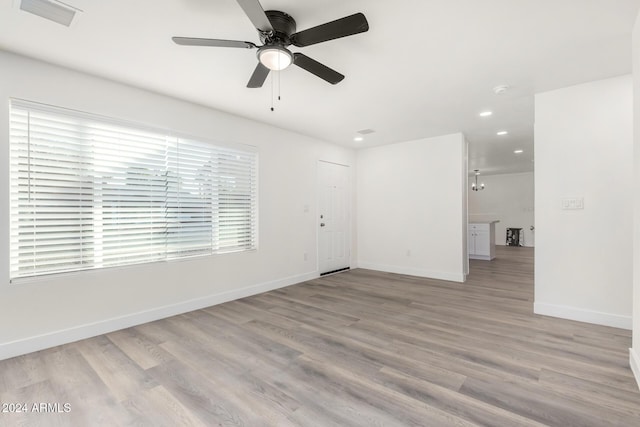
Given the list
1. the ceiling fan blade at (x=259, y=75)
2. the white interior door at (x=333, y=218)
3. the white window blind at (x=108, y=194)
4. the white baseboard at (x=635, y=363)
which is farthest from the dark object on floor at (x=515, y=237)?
the ceiling fan blade at (x=259, y=75)

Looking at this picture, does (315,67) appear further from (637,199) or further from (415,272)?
(415,272)

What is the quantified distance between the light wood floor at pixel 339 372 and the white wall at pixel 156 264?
215 mm

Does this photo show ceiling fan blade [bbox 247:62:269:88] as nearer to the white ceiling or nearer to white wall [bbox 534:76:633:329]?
the white ceiling

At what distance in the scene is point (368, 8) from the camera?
1.92m

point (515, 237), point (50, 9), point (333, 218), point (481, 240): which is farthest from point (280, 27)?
point (515, 237)

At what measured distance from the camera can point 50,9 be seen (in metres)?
1.93

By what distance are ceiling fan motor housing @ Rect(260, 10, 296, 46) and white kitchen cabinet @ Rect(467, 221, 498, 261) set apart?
22.3 ft

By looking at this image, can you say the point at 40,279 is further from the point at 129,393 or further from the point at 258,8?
the point at 258,8

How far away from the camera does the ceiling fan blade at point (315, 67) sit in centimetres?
212

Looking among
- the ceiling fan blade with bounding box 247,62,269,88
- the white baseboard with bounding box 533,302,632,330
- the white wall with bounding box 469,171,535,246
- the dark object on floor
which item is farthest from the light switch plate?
the dark object on floor

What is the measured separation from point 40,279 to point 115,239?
64 cm

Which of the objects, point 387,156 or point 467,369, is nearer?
point 467,369

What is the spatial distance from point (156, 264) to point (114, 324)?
2.23 ft

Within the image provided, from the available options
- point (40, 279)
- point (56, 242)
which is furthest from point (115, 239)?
point (40, 279)
